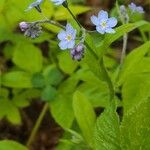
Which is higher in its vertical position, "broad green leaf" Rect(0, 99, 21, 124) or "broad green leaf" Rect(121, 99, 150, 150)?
"broad green leaf" Rect(121, 99, 150, 150)

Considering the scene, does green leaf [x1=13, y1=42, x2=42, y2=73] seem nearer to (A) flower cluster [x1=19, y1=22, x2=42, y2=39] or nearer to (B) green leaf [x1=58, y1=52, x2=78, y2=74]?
(B) green leaf [x1=58, y1=52, x2=78, y2=74]

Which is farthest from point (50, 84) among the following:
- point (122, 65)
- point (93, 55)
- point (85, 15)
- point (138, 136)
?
point (85, 15)

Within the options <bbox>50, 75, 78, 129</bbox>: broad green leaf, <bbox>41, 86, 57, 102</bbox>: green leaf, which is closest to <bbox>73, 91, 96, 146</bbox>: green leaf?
<bbox>50, 75, 78, 129</bbox>: broad green leaf

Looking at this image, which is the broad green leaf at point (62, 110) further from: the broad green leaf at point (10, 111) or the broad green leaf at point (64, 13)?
the broad green leaf at point (64, 13)

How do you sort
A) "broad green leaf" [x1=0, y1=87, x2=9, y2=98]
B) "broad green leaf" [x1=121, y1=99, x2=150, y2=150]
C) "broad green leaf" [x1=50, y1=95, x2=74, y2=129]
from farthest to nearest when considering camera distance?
"broad green leaf" [x1=0, y1=87, x2=9, y2=98] → "broad green leaf" [x1=50, y1=95, x2=74, y2=129] → "broad green leaf" [x1=121, y1=99, x2=150, y2=150]

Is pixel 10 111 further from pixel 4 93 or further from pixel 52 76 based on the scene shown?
pixel 52 76

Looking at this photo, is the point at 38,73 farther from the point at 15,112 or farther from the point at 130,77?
the point at 130,77

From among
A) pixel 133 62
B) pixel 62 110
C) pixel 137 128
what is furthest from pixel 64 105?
pixel 137 128
